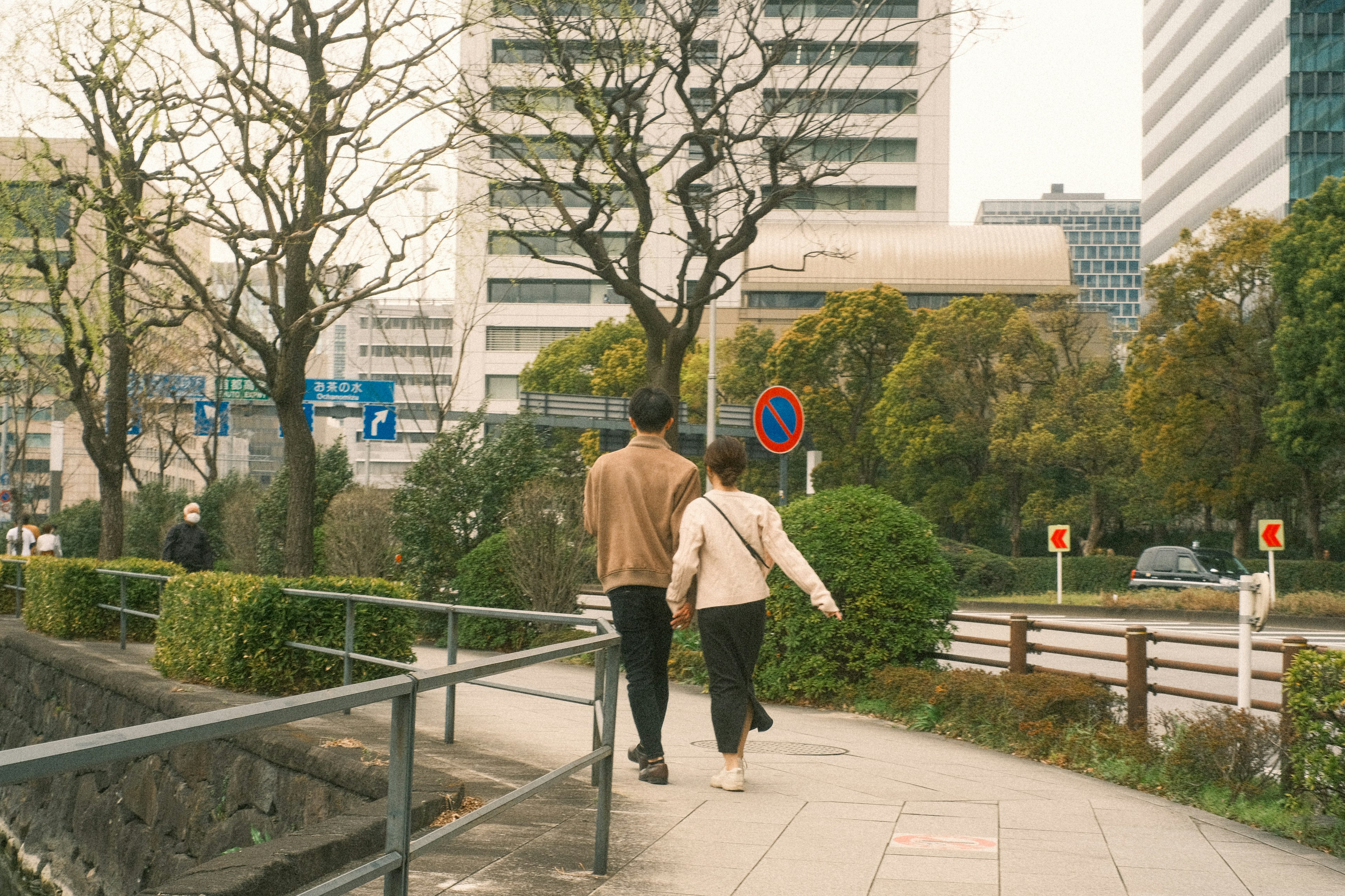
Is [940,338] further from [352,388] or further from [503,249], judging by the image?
[503,249]

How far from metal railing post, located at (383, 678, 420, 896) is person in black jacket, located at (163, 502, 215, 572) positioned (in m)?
16.4

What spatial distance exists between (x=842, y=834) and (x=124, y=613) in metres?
11.8

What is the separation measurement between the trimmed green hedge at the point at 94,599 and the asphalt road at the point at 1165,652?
9705mm

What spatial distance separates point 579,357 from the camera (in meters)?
64.1

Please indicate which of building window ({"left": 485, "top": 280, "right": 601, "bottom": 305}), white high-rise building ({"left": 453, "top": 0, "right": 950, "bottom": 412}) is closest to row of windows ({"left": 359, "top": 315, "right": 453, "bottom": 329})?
white high-rise building ({"left": 453, "top": 0, "right": 950, "bottom": 412})

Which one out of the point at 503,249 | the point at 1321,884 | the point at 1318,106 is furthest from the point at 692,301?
the point at 1318,106

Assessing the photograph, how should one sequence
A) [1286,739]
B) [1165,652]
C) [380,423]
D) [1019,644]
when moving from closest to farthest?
[1286,739] → [1019,644] → [1165,652] → [380,423]

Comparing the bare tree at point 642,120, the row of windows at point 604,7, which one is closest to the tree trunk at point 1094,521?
the bare tree at point 642,120

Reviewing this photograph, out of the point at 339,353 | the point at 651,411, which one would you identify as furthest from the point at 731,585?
the point at 339,353

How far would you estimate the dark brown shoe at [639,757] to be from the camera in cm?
693

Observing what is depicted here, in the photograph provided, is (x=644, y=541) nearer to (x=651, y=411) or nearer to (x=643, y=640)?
(x=643, y=640)

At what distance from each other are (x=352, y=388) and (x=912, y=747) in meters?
21.5

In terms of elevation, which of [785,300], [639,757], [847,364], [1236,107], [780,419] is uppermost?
[1236,107]

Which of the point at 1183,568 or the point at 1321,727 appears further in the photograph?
the point at 1183,568
